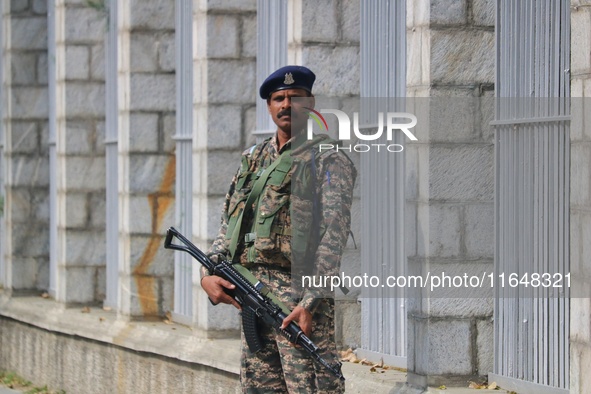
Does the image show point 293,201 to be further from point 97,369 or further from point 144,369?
point 97,369

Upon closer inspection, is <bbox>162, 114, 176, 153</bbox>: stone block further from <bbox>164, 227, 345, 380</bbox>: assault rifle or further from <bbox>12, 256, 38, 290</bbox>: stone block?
<bbox>164, 227, 345, 380</bbox>: assault rifle

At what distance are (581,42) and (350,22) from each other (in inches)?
136

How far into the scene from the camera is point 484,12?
8.69 metres

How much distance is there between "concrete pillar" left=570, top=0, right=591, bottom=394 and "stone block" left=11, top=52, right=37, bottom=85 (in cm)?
1029

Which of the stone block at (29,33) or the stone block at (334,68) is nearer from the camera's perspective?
the stone block at (334,68)

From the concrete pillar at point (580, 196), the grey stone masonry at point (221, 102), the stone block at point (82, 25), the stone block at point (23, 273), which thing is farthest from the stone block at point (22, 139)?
the concrete pillar at point (580, 196)

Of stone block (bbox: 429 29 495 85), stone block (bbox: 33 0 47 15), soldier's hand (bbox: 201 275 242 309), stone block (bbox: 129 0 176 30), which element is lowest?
soldier's hand (bbox: 201 275 242 309)

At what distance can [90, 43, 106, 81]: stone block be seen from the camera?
15148 millimetres

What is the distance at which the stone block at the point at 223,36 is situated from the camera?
11.7m

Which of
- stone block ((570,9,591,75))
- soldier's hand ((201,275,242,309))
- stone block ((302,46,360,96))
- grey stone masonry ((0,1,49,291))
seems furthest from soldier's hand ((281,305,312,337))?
grey stone masonry ((0,1,49,291))

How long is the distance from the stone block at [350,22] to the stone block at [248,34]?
148 centimetres

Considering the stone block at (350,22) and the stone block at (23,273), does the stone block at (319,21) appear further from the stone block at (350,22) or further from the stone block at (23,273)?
the stone block at (23,273)

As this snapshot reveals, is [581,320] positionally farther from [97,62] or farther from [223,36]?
[97,62]

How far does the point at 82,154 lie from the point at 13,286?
2.28 meters
